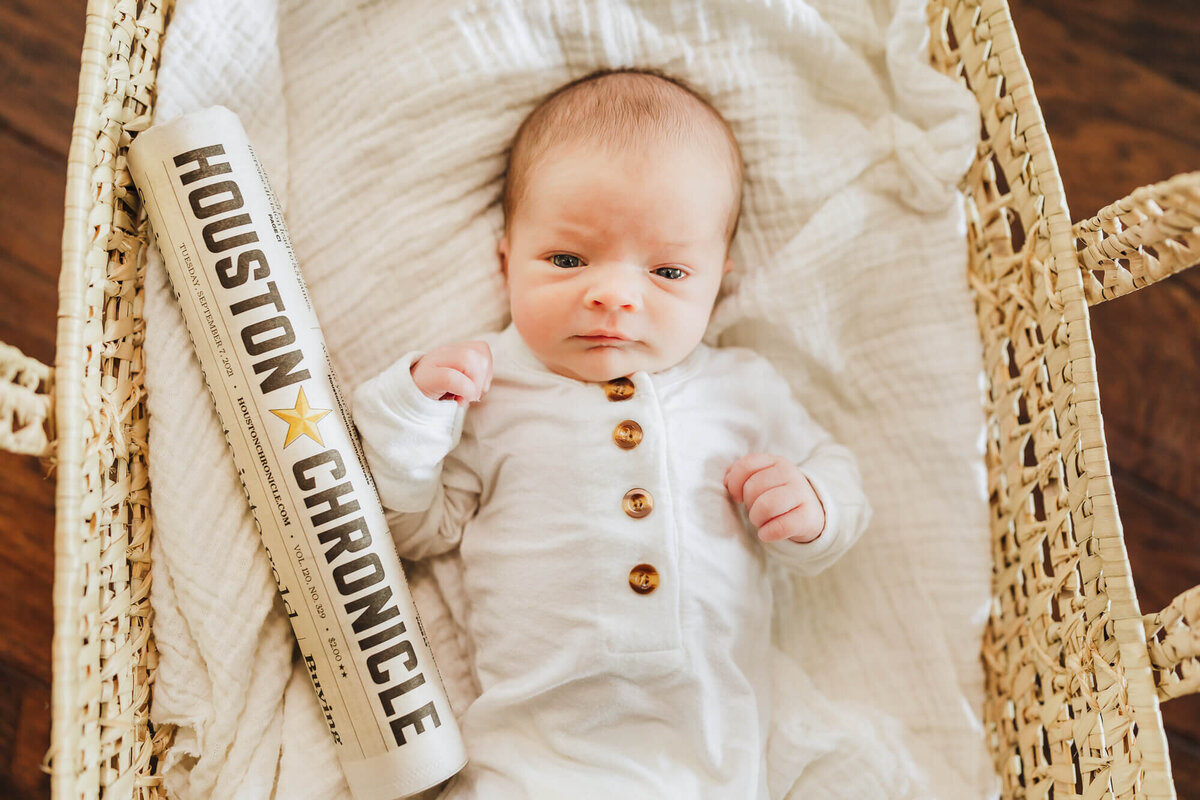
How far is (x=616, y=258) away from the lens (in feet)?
3.20

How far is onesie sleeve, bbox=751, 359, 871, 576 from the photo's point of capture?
39.4 inches

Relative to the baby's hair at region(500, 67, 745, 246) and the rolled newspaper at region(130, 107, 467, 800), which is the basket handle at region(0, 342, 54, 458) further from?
the baby's hair at region(500, 67, 745, 246)

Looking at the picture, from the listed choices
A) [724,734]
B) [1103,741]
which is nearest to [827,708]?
[724,734]

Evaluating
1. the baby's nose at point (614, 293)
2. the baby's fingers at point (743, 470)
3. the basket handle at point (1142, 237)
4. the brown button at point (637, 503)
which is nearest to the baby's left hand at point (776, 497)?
the baby's fingers at point (743, 470)

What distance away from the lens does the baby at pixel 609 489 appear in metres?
0.94

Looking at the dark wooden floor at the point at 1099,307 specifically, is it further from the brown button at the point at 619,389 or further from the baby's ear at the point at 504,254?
the brown button at the point at 619,389

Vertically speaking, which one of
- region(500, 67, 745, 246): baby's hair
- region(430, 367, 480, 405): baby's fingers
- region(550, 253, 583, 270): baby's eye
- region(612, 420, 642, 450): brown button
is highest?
region(500, 67, 745, 246): baby's hair

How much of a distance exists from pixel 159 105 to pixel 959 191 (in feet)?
3.05

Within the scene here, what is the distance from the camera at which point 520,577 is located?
3.22ft

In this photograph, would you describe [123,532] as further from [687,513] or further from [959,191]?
[959,191]

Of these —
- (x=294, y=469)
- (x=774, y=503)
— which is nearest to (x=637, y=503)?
(x=774, y=503)

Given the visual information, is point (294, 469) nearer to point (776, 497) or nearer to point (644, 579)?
point (644, 579)

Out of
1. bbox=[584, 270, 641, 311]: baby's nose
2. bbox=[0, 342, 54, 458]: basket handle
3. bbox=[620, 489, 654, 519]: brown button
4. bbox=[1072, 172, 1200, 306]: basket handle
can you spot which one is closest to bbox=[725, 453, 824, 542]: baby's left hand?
bbox=[620, 489, 654, 519]: brown button

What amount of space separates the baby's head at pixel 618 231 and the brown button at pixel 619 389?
0.5 inches
